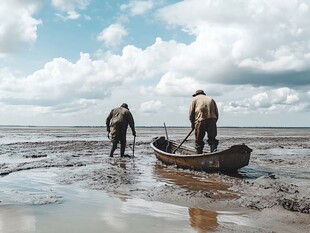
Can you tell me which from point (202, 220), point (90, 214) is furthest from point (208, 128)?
point (90, 214)

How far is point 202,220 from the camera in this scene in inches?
210

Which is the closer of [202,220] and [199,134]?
[202,220]

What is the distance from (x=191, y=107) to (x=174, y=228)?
6.75 meters

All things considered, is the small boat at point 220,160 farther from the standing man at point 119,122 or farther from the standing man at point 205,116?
the standing man at point 119,122

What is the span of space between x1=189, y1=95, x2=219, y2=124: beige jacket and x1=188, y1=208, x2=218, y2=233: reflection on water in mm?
5191

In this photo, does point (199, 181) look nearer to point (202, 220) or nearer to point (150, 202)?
point (150, 202)

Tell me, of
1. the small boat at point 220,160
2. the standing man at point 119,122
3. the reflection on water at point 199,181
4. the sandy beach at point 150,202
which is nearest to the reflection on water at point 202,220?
the sandy beach at point 150,202

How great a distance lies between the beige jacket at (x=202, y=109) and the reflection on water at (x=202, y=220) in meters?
5.19

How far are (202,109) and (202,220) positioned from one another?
5.93 m

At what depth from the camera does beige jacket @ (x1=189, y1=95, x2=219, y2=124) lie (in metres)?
10.9

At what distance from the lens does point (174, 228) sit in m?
4.86

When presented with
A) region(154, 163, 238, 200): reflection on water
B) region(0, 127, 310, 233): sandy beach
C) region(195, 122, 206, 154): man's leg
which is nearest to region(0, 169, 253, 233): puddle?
region(0, 127, 310, 233): sandy beach

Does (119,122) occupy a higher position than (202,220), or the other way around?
(119,122)

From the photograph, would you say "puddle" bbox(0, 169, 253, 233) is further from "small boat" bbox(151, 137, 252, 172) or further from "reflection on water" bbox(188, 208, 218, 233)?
"small boat" bbox(151, 137, 252, 172)
